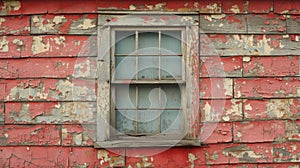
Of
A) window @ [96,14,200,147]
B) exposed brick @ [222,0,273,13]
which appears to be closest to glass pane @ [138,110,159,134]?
window @ [96,14,200,147]

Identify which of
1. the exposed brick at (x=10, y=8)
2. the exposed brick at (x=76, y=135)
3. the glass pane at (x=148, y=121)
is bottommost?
the exposed brick at (x=76, y=135)

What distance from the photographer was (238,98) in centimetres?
445

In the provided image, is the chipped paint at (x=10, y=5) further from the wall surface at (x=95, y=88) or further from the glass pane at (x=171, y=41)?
the glass pane at (x=171, y=41)

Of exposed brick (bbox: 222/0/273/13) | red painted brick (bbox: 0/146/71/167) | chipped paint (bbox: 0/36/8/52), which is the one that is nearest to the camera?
red painted brick (bbox: 0/146/71/167)

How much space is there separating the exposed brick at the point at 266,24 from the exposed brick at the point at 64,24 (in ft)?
5.34

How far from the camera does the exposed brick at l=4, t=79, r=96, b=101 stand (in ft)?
14.5

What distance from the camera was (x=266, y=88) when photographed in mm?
4477

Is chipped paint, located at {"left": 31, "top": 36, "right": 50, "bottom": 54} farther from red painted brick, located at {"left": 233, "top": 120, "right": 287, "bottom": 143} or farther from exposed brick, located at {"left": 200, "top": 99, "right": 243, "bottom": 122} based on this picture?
red painted brick, located at {"left": 233, "top": 120, "right": 287, "bottom": 143}

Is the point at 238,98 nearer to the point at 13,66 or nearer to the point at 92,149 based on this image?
the point at 92,149

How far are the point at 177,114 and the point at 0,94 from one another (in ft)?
5.96

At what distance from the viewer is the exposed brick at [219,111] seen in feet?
14.5

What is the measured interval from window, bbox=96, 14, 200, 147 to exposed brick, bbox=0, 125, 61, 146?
20.3 inches

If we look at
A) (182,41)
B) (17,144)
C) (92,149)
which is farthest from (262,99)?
(17,144)

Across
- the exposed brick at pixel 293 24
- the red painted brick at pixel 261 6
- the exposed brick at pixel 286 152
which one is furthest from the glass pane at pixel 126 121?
the exposed brick at pixel 293 24
